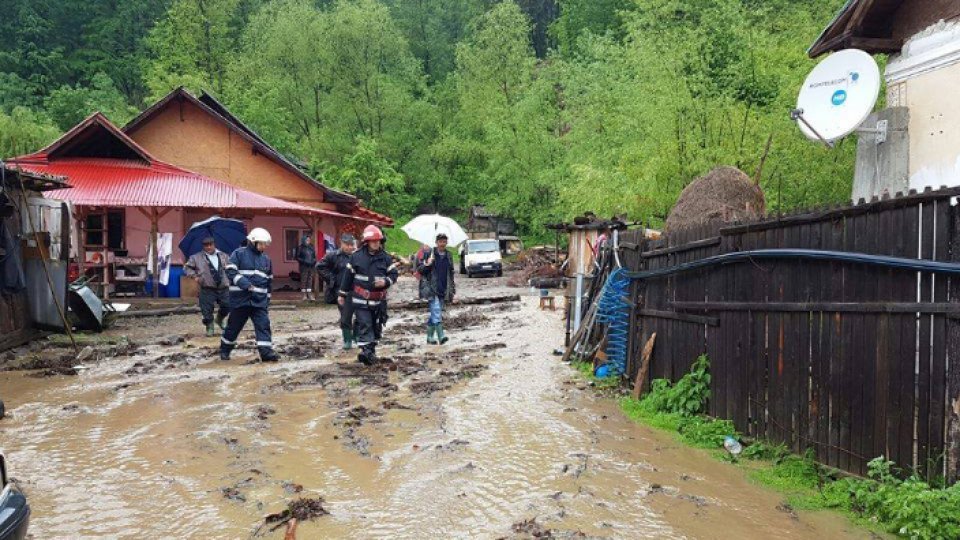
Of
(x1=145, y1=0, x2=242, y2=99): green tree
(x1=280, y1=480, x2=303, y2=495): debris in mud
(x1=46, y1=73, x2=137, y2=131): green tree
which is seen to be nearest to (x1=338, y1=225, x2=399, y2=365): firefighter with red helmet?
(x1=280, y1=480, x2=303, y2=495): debris in mud

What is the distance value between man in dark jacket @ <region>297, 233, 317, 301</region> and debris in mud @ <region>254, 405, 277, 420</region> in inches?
558

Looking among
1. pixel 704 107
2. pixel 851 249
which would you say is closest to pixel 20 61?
pixel 704 107

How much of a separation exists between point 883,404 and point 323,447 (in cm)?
455

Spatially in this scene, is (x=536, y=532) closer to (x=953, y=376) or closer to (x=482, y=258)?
(x=953, y=376)

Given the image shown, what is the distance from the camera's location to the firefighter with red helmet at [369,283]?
32.9 feet

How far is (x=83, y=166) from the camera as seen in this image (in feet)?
73.9

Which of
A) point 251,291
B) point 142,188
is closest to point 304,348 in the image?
point 251,291

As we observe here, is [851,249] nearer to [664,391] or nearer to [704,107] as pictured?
[664,391]

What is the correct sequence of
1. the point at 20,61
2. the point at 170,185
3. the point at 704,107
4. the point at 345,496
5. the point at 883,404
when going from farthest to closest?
the point at 20,61
the point at 170,185
the point at 704,107
the point at 345,496
the point at 883,404

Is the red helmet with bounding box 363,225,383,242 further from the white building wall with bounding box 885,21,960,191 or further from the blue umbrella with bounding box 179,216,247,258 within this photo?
the white building wall with bounding box 885,21,960,191

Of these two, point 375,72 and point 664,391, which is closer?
point 664,391

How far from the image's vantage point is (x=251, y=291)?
1027 centimetres

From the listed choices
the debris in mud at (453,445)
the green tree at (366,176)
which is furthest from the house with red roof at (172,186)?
the debris in mud at (453,445)

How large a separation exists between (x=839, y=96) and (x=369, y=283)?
7.14 m
